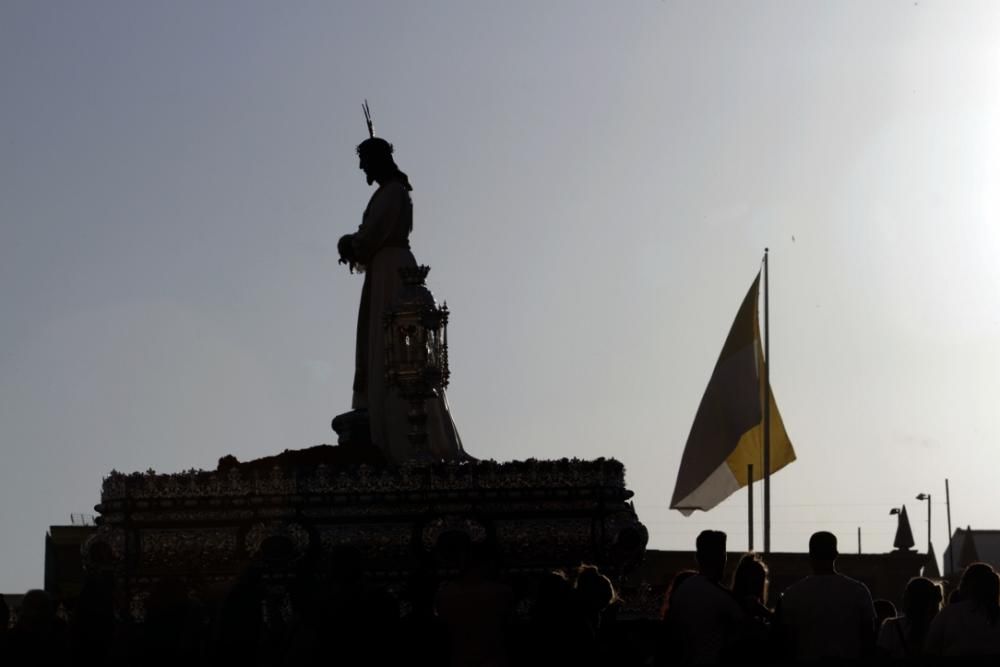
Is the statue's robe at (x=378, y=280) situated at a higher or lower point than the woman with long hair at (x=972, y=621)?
higher

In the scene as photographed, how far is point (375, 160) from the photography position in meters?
31.5

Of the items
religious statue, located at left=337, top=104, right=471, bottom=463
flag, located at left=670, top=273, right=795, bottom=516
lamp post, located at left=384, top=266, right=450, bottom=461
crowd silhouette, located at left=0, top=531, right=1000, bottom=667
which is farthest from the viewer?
flag, located at left=670, top=273, right=795, bottom=516

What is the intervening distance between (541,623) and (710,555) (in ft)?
4.40

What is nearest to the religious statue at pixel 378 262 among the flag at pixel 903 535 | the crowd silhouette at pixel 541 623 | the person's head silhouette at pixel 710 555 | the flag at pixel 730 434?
the flag at pixel 730 434

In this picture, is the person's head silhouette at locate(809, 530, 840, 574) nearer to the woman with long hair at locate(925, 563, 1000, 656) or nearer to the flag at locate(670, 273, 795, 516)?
the woman with long hair at locate(925, 563, 1000, 656)

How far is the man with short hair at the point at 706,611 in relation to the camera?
16094 mm

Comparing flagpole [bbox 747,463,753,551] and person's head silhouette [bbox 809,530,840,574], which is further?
flagpole [bbox 747,463,753,551]

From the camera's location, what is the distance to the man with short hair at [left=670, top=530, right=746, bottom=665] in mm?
16094

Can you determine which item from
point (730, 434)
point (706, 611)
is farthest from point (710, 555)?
point (730, 434)

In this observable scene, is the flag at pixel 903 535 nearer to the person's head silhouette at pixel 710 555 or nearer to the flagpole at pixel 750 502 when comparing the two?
the flagpole at pixel 750 502

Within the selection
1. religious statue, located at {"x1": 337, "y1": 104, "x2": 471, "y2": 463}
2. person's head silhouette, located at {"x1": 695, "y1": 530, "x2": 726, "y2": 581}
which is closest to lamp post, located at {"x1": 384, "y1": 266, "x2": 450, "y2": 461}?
religious statue, located at {"x1": 337, "y1": 104, "x2": 471, "y2": 463}

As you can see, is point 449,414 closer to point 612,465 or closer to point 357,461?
point 357,461

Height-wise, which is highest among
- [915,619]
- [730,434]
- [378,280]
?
[378,280]

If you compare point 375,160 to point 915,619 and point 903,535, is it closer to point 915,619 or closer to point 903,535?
point 915,619
